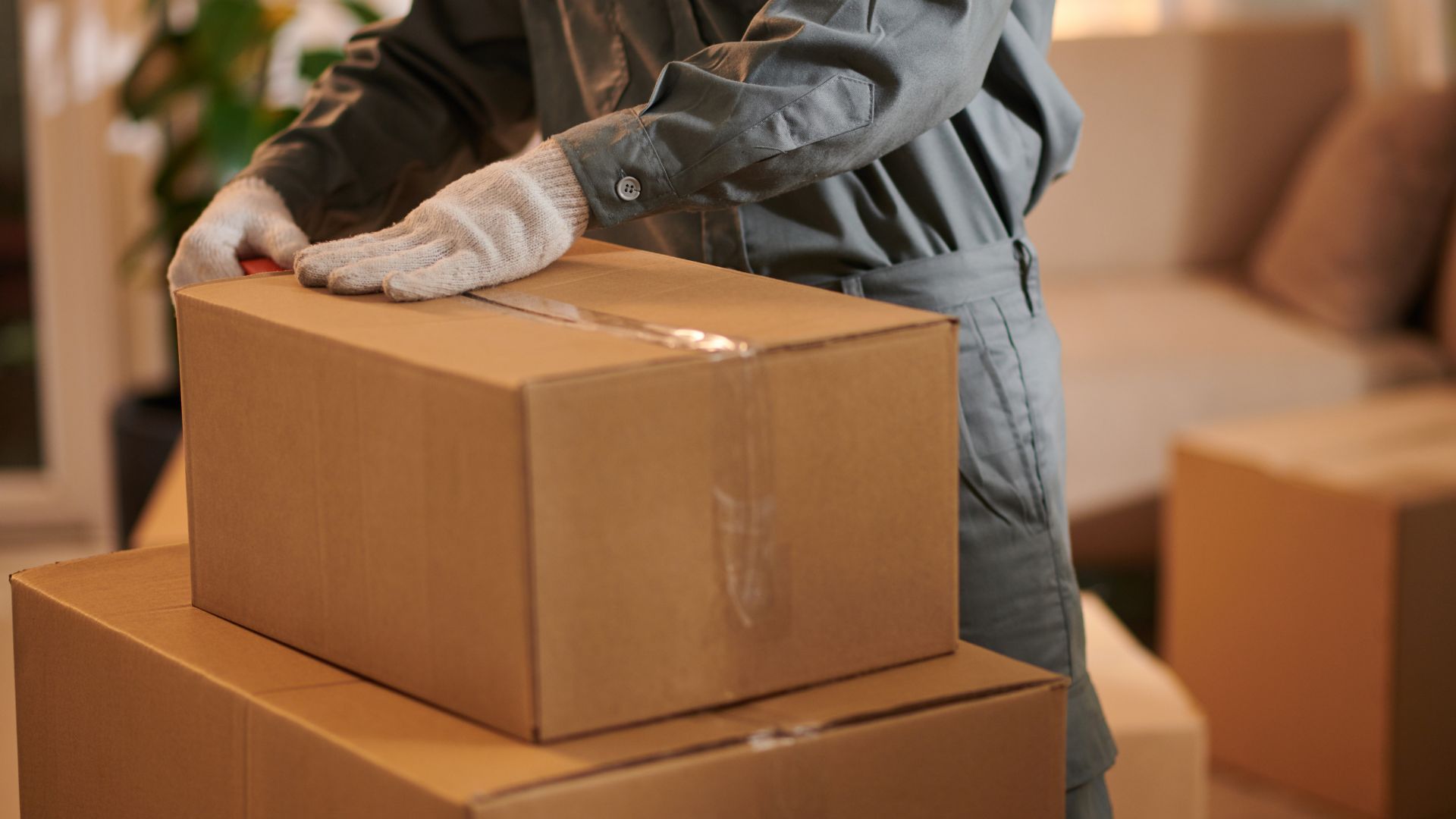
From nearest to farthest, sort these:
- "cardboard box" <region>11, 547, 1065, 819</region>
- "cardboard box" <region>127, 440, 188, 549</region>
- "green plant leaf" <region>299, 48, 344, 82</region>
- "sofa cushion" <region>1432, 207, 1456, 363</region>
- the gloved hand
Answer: "cardboard box" <region>11, 547, 1065, 819</region>
the gloved hand
"cardboard box" <region>127, 440, 188, 549</region>
"green plant leaf" <region>299, 48, 344, 82</region>
"sofa cushion" <region>1432, 207, 1456, 363</region>

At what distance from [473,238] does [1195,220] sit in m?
2.63

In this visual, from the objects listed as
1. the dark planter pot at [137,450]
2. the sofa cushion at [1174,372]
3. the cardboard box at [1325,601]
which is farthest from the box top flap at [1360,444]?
the dark planter pot at [137,450]

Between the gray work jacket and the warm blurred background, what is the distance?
2.59 ft

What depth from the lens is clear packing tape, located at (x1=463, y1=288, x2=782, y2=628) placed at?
72cm

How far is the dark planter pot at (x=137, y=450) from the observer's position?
2637 millimetres

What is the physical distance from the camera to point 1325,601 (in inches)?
83.0

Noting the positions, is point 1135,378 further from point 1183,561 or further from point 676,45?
point 676,45

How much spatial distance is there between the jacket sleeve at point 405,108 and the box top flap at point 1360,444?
1315 millimetres

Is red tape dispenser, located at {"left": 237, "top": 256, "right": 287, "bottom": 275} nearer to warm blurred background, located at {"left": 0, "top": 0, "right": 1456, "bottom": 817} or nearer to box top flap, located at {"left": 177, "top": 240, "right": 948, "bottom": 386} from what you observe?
box top flap, located at {"left": 177, "top": 240, "right": 948, "bottom": 386}

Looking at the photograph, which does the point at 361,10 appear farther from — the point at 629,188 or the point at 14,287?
the point at 629,188

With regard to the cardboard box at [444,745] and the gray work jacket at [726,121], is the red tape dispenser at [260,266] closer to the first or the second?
the gray work jacket at [726,121]

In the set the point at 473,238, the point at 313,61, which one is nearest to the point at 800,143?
the point at 473,238

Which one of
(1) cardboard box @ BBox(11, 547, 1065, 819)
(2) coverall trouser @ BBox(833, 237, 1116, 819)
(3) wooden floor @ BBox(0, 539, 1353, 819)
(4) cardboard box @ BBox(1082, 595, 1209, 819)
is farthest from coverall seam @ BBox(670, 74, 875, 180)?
(3) wooden floor @ BBox(0, 539, 1353, 819)

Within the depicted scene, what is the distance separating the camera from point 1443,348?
283cm
